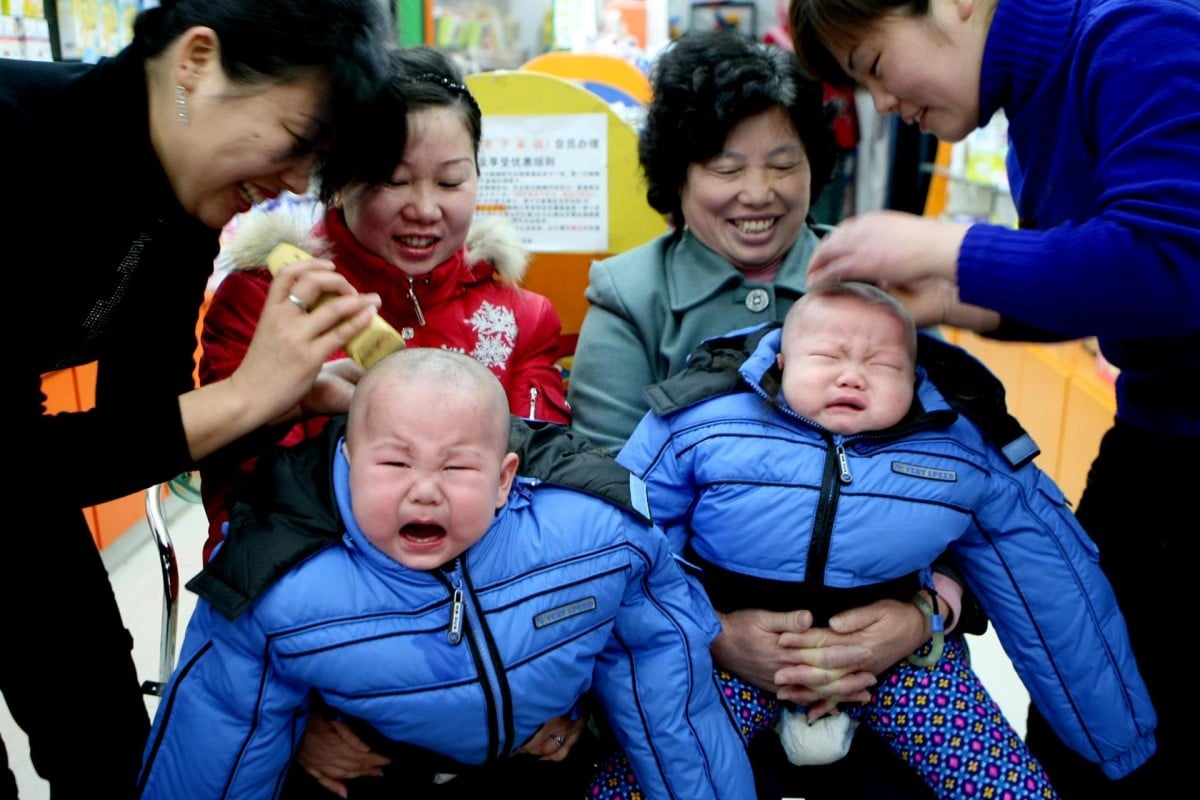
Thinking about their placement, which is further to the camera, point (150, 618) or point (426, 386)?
point (150, 618)

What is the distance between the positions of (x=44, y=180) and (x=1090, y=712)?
1.51 metres

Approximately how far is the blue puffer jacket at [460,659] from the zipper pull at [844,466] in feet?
0.93

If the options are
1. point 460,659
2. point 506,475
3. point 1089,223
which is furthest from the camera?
point 506,475

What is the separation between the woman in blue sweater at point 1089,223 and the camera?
1018 millimetres

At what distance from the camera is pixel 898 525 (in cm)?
134

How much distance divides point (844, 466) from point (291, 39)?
868mm

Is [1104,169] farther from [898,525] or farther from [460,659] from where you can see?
[460,659]

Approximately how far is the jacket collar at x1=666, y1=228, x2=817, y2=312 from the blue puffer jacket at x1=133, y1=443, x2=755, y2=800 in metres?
0.54

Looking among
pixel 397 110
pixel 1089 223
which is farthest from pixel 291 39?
pixel 1089 223

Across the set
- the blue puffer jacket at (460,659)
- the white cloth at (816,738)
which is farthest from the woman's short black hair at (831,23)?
the white cloth at (816,738)

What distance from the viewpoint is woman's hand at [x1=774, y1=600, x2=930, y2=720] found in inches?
52.4

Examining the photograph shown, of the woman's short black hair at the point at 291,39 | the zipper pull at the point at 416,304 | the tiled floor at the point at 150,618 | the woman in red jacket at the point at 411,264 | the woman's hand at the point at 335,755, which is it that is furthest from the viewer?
the tiled floor at the point at 150,618

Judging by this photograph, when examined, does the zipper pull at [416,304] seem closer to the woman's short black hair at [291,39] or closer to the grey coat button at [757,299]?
the woman's short black hair at [291,39]

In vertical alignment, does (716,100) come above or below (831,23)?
below
